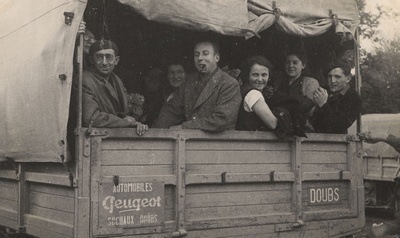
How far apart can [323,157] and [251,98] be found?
40.0 inches

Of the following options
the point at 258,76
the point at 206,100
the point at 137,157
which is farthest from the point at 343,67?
the point at 137,157

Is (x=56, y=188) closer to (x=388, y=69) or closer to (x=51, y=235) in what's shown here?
(x=51, y=235)

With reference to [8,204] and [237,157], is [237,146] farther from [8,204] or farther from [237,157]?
[8,204]

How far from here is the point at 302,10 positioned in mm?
5340

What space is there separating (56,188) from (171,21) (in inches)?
64.4

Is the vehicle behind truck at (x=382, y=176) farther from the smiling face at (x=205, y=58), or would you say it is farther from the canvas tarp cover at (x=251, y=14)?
the smiling face at (x=205, y=58)

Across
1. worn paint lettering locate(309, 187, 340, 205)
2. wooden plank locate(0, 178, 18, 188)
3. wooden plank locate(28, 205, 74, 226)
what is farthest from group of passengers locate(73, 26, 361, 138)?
wooden plank locate(0, 178, 18, 188)

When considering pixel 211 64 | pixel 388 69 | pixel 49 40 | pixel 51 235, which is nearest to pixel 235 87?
pixel 211 64

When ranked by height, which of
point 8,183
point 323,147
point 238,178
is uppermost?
point 323,147

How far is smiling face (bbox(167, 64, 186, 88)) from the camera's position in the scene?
626cm

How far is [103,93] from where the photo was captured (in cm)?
453

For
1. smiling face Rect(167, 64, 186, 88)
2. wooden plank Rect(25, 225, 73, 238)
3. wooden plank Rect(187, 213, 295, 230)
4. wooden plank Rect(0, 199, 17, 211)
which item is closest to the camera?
wooden plank Rect(25, 225, 73, 238)

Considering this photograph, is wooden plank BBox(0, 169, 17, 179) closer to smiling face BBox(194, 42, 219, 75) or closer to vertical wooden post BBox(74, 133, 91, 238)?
vertical wooden post BBox(74, 133, 91, 238)

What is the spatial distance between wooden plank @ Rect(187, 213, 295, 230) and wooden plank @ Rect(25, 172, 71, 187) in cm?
105
